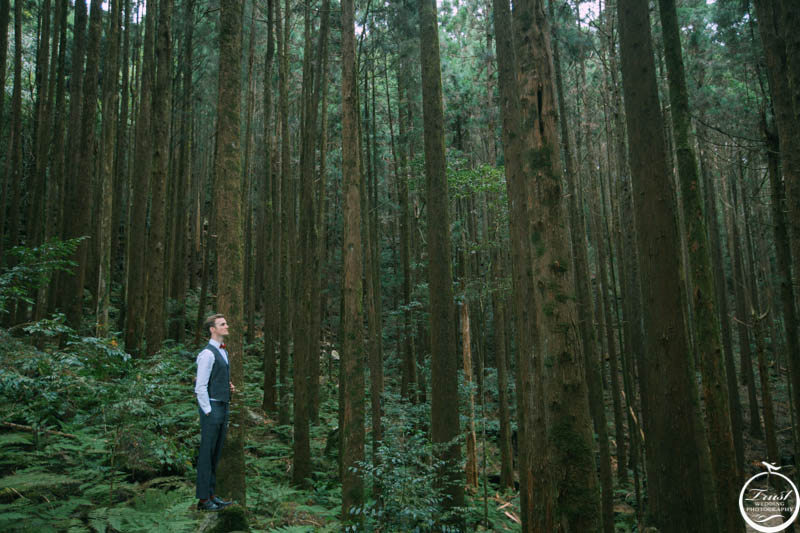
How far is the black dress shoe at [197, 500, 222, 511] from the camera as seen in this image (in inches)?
180

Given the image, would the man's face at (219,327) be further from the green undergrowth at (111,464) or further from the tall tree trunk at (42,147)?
the tall tree trunk at (42,147)

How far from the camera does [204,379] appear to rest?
15.1 feet

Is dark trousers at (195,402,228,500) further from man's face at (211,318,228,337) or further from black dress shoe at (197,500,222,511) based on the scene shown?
man's face at (211,318,228,337)

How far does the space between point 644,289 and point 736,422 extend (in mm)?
11160

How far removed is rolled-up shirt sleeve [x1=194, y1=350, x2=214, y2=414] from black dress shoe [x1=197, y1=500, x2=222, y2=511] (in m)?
0.97

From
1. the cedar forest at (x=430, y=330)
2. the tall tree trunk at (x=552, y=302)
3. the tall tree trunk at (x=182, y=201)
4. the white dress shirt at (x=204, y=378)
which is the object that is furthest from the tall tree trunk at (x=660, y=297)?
the tall tree trunk at (x=182, y=201)

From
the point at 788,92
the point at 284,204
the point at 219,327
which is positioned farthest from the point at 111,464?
the point at 788,92

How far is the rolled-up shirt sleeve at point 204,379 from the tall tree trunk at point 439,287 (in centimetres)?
328

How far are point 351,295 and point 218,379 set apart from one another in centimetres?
210

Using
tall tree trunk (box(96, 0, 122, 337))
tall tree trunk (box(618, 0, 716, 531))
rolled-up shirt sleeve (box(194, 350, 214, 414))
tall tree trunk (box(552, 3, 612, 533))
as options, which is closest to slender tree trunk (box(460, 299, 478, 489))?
tall tree trunk (box(552, 3, 612, 533))

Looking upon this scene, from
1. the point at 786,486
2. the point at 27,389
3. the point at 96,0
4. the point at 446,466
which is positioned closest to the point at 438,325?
the point at 446,466

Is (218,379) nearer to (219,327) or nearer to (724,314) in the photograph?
(219,327)

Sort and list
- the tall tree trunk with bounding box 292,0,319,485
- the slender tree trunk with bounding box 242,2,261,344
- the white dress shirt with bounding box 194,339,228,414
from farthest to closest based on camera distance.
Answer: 1. the slender tree trunk with bounding box 242,2,261,344
2. the tall tree trunk with bounding box 292,0,319,485
3. the white dress shirt with bounding box 194,339,228,414

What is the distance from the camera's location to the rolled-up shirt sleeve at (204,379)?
451cm
